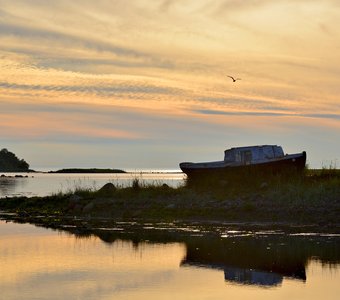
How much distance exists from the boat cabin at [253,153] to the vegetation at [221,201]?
5.01 ft

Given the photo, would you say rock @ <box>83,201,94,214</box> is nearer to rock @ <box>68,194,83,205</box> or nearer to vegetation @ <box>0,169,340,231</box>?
vegetation @ <box>0,169,340,231</box>

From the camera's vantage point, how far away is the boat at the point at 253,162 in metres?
41.6

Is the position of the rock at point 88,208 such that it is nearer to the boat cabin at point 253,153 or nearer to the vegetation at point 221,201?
the vegetation at point 221,201

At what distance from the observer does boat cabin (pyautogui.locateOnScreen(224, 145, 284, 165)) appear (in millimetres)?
42500

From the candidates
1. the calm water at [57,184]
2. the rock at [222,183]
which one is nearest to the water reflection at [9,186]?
the calm water at [57,184]

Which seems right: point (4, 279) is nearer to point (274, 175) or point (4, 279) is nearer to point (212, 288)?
point (212, 288)

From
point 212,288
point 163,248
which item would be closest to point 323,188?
point 163,248

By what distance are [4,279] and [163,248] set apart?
8337mm

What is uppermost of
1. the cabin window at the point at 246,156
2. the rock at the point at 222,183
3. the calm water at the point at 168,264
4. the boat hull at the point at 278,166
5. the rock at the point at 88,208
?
the cabin window at the point at 246,156

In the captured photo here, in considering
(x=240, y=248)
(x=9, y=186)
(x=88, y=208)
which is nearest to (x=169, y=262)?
(x=240, y=248)

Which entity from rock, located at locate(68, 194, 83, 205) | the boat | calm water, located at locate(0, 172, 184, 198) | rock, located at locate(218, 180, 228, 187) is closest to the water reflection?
calm water, located at locate(0, 172, 184, 198)

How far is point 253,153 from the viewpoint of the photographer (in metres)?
42.7

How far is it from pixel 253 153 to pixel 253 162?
88 cm

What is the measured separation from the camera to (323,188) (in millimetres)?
36812
